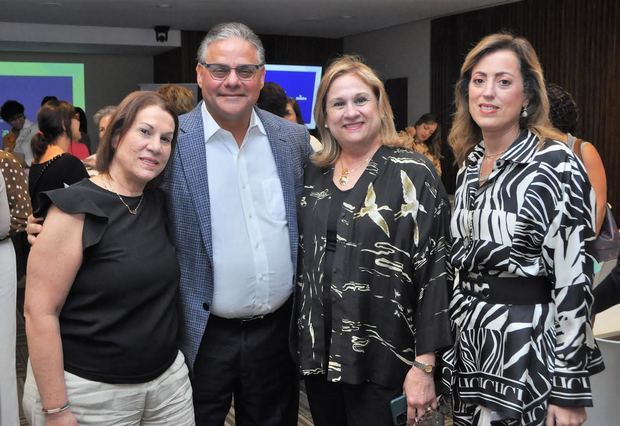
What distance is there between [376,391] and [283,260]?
1.60 ft

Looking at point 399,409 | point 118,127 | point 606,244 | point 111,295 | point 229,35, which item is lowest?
point 399,409

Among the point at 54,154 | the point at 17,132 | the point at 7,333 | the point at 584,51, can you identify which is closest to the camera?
the point at 7,333

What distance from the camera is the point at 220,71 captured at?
2109 mm

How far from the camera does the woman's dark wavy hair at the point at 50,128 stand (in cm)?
425

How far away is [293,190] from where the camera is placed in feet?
7.35

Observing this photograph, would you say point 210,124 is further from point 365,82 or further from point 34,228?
point 34,228

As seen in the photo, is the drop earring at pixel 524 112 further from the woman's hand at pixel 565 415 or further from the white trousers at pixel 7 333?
the white trousers at pixel 7 333

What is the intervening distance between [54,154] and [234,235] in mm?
2470

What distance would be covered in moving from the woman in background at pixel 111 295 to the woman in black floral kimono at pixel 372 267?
437mm

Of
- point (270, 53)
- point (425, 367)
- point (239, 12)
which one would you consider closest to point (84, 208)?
point (425, 367)

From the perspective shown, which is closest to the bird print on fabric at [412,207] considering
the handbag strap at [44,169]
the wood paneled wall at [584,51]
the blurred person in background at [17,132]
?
the handbag strap at [44,169]

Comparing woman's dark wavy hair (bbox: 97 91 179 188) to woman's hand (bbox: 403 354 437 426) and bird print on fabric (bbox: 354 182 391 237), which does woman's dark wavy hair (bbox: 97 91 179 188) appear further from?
woman's hand (bbox: 403 354 437 426)

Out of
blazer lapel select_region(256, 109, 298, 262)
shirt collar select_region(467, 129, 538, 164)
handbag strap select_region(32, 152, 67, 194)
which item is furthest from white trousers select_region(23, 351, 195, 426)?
handbag strap select_region(32, 152, 67, 194)

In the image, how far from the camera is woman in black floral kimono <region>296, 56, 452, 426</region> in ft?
6.46
